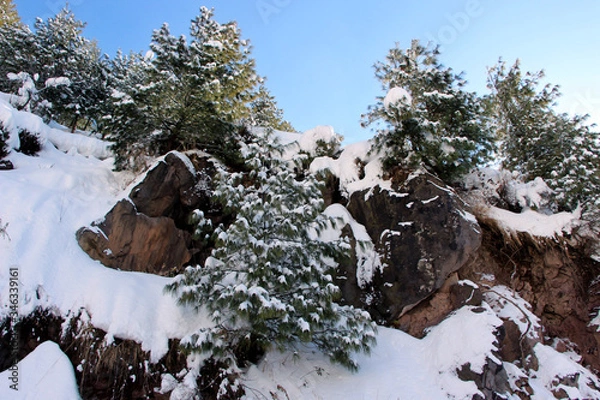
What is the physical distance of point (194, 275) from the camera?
15.9ft

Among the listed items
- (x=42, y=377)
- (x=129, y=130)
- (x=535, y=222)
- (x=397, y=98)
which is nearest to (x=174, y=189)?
(x=129, y=130)

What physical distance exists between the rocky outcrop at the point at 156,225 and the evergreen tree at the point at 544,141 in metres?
8.86

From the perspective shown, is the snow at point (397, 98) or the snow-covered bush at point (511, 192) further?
the snow-covered bush at point (511, 192)

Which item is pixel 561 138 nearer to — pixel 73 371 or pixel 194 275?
pixel 194 275

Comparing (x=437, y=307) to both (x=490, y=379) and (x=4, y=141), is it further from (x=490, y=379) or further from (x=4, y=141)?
(x=4, y=141)

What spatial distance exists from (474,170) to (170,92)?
8665mm

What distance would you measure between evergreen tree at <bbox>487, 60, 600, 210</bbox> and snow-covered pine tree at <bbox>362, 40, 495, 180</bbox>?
1.53 m

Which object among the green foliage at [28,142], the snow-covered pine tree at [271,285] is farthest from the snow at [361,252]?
the green foliage at [28,142]

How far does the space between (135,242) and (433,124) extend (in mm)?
7158

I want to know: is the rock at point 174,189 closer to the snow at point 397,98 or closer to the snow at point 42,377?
the snow at point 42,377

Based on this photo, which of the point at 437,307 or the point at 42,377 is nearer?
the point at 42,377

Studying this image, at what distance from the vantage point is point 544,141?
10.6 metres

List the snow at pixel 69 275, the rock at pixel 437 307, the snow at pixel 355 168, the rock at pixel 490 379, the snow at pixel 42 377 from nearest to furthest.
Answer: the snow at pixel 42 377
the snow at pixel 69 275
the rock at pixel 490 379
the rock at pixel 437 307
the snow at pixel 355 168

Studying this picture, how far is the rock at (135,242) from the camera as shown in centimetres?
639
